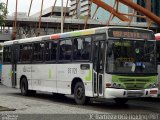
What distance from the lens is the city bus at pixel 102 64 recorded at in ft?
51.4

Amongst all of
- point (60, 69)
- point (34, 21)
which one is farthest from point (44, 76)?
point (34, 21)

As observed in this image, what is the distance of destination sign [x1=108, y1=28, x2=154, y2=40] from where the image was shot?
1602 cm

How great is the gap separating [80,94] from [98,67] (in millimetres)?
1683

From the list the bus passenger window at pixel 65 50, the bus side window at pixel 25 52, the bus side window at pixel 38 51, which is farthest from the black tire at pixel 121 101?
the bus side window at pixel 25 52

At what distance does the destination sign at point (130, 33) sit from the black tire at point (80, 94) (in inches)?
98.0

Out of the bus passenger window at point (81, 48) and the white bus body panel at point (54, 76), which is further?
the white bus body panel at point (54, 76)

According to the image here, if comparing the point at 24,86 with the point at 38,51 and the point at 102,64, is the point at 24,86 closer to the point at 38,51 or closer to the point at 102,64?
the point at 38,51

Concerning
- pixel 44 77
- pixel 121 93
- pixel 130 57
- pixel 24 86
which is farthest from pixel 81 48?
pixel 24 86

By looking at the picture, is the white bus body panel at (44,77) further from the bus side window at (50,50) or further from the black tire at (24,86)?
the black tire at (24,86)

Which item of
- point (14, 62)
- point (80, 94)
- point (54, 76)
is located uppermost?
point (14, 62)

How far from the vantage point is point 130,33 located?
641 inches

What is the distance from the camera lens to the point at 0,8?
15453 mm

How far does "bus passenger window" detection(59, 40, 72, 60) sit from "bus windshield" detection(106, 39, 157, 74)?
270cm

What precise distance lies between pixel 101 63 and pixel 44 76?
4.98 m
